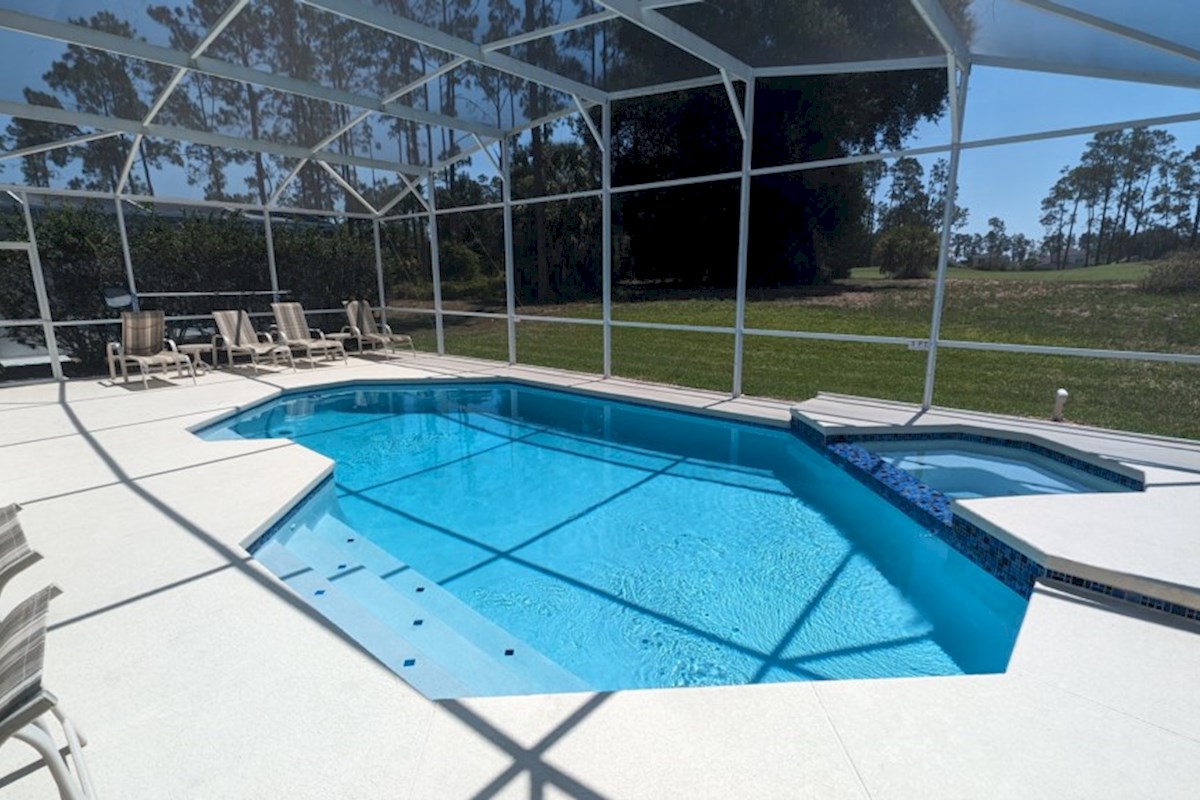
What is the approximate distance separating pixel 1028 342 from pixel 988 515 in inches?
415

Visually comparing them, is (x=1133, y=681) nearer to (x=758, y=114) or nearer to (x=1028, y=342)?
(x=1028, y=342)

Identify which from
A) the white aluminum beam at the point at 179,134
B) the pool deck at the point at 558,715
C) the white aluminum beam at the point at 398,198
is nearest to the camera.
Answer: the pool deck at the point at 558,715

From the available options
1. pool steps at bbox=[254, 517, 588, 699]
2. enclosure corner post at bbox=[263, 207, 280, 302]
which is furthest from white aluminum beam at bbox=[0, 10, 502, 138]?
enclosure corner post at bbox=[263, 207, 280, 302]

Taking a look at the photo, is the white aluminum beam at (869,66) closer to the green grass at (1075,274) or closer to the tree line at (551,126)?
the tree line at (551,126)

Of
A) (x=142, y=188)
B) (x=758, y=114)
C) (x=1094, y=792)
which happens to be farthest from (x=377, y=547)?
(x=758, y=114)

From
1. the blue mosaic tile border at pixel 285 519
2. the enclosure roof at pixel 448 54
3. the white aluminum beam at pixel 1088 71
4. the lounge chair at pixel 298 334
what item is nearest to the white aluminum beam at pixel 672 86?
the enclosure roof at pixel 448 54

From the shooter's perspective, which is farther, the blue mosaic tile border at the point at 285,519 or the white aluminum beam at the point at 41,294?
the white aluminum beam at the point at 41,294

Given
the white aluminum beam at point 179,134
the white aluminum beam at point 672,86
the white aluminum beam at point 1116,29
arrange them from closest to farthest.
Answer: the white aluminum beam at point 1116,29 < the white aluminum beam at point 179,134 < the white aluminum beam at point 672,86

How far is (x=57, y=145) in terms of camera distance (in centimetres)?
729

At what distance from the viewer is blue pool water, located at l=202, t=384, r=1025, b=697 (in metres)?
2.96

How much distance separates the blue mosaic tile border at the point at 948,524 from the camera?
109 inches

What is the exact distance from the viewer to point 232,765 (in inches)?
70.9

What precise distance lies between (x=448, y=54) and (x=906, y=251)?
40.6 ft

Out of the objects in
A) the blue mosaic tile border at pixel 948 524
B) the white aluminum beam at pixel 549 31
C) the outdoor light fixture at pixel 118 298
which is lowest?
the blue mosaic tile border at pixel 948 524
